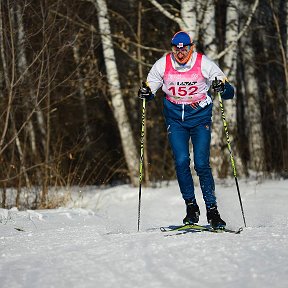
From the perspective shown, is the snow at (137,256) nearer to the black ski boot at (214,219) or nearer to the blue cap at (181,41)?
the black ski boot at (214,219)

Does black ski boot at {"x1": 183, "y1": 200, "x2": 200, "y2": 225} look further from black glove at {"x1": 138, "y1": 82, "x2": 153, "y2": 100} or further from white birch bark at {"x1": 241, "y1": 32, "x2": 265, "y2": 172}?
white birch bark at {"x1": 241, "y1": 32, "x2": 265, "y2": 172}

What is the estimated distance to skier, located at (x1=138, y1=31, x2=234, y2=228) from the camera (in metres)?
7.31

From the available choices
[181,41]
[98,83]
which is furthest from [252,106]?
[181,41]

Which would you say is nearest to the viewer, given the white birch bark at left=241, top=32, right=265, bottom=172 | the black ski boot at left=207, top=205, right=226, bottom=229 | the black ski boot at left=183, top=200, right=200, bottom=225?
the black ski boot at left=207, top=205, right=226, bottom=229

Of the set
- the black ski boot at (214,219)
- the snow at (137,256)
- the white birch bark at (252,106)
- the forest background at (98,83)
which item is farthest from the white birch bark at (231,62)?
the black ski boot at (214,219)

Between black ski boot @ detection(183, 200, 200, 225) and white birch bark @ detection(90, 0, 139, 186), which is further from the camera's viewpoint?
white birch bark @ detection(90, 0, 139, 186)

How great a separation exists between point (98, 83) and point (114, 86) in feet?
1.09

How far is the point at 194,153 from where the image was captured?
7.43m

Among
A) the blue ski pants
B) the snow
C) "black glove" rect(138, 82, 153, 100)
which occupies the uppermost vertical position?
"black glove" rect(138, 82, 153, 100)

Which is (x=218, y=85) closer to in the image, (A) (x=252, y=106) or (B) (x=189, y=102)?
(B) (x=189, y=102)

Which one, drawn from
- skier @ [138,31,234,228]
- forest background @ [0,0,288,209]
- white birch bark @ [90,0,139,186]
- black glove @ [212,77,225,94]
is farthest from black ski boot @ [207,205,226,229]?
white birch bark @ [90,0,139,186]

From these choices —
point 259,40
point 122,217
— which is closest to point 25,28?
point 122,217

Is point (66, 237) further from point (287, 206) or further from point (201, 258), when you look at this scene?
point (287, 206)

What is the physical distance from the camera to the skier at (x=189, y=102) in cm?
731
